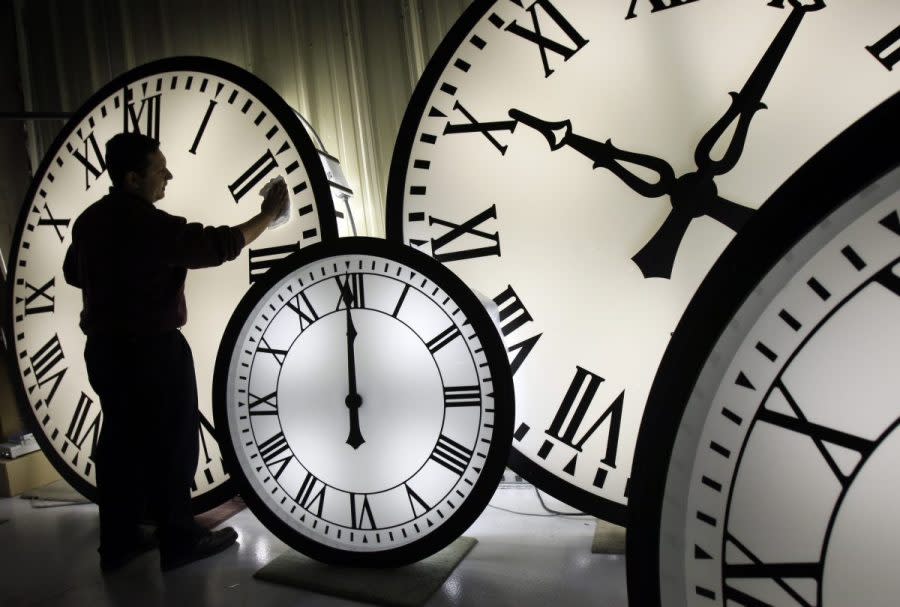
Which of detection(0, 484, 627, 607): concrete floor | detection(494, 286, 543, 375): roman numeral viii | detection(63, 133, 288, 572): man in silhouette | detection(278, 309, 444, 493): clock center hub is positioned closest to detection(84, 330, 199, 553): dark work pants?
detection(63, 133, 288, 572): man in silhouette

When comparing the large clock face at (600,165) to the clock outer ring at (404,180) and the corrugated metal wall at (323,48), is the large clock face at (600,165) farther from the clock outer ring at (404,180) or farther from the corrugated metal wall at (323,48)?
the corrugated metal wall at (323,48)

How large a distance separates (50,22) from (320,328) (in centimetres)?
192

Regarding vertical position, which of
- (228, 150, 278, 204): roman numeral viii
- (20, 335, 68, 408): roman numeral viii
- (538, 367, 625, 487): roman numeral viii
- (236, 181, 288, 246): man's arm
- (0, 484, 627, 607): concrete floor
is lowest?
(0, 484, 627, 607): concrete floor

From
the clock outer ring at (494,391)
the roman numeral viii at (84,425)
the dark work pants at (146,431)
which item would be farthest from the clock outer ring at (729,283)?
the roman numeral viii at (84,425)

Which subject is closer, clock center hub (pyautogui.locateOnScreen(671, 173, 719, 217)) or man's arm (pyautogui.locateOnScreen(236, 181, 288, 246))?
clock center hub (pyautogui.locateOnScreen(671, 173, 719, 217))

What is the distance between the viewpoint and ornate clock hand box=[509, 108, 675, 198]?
126 centimetres

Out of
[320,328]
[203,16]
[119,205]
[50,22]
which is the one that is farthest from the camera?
[50,22]

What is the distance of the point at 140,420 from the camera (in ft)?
4.85

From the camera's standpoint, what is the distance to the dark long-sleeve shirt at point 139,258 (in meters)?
1.41

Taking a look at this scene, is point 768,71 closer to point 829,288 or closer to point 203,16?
point 829,288

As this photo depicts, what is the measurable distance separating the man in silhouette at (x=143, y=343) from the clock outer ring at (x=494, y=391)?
0.20 meters

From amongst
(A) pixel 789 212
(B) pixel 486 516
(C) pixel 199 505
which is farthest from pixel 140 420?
(A) pixel 789 212

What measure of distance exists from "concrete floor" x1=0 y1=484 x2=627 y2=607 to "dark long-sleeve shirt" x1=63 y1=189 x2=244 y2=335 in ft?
1.91

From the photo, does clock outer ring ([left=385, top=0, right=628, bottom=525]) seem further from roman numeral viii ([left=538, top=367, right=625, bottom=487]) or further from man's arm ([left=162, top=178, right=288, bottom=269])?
man's arm ([left=162, top=178, right=288, bottom=269])
